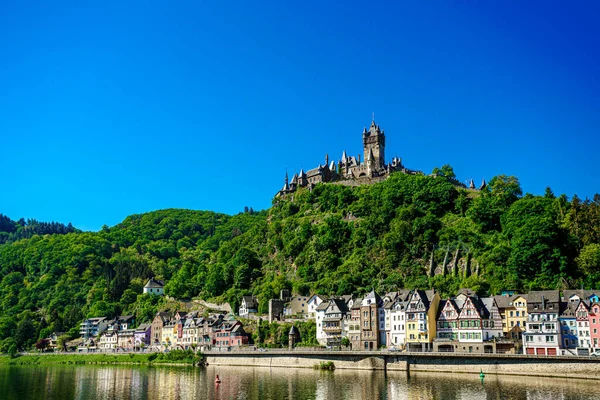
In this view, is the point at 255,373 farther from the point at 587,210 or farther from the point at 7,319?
the point at 7,319

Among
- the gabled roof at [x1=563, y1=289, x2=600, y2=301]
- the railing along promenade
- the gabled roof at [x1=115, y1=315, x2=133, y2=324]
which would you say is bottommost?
the railing along promenade

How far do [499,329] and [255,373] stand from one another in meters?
31.3

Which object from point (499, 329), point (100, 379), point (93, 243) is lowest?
point (100, 379)

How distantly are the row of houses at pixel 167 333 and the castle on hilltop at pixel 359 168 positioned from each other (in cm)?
4905

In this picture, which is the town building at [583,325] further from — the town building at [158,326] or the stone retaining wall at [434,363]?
the town building at [158,326]

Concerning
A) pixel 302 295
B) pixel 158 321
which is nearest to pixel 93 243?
pixel 158 321

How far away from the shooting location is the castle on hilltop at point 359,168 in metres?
149

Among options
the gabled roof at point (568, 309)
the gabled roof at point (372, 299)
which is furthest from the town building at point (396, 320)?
the gabled roof at point (568, 309)

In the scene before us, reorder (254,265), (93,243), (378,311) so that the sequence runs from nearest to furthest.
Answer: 1. (378,311)
2. (254,265)
3. (93,243)

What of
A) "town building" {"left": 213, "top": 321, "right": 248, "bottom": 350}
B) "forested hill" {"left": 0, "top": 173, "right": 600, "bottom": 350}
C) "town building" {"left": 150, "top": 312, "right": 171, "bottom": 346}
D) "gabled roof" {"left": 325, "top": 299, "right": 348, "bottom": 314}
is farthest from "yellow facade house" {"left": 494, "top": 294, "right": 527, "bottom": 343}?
"town building" {"left": 150, "top": 312, "right": 171, "bottom": 346}

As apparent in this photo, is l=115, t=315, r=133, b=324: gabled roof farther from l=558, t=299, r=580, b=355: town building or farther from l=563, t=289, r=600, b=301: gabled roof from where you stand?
l=558, t=299, r=580, b=355: town building

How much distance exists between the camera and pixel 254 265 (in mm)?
129375

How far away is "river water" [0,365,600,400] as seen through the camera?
182 ft

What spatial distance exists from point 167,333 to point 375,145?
70303mm
